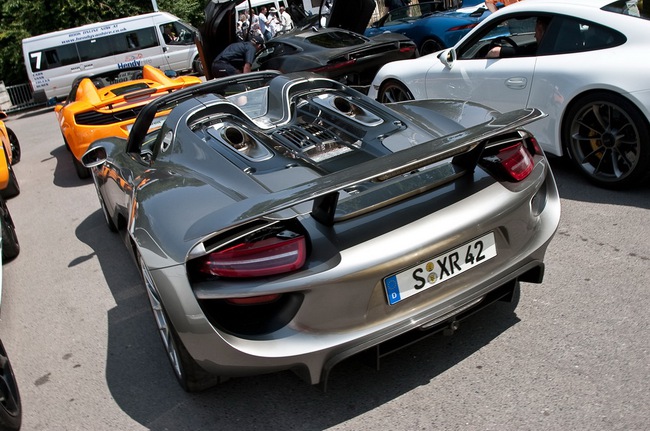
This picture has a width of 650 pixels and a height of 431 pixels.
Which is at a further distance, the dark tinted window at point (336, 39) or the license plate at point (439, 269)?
the dark tinted window at point (336, 39)

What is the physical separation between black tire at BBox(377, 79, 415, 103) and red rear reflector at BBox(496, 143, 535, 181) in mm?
3340

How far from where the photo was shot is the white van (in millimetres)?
18969

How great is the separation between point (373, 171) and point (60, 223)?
516 centimetres

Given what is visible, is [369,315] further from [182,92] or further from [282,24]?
[282,24]

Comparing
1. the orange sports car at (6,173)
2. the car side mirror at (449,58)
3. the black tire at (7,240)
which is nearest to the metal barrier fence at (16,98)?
the orange sports car at (6,173)

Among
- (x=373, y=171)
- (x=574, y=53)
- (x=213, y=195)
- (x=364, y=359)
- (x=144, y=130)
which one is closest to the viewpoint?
(x=373, y=171)

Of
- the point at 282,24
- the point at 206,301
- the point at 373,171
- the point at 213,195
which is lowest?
the point at 282,24

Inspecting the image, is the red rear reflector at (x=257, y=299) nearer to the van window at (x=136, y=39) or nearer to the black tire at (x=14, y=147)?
the black tire at (x=14, y=147)

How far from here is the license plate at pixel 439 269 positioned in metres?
2.50

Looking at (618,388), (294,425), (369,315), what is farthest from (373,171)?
(618,388)

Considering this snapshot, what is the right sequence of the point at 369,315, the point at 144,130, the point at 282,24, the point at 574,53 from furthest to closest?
the point at 282,24 < the point at 574,53 < the point at 144,130 < the point at 369,315

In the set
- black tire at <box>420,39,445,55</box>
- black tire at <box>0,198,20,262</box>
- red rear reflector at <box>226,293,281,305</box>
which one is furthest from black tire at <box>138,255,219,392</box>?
black tire at <box>420,39,445,55</box>

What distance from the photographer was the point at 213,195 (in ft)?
9.70

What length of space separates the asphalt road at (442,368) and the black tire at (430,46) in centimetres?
703
